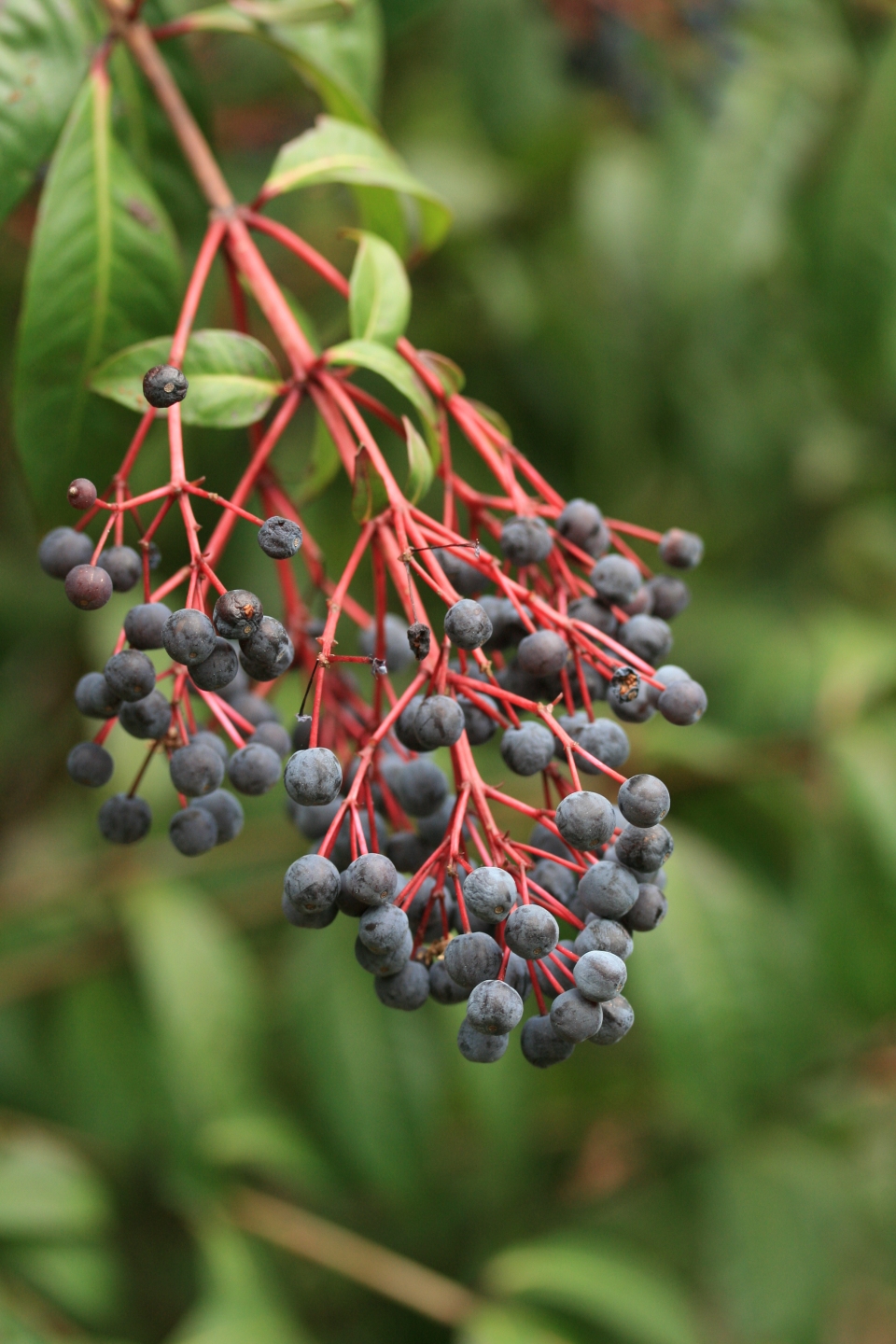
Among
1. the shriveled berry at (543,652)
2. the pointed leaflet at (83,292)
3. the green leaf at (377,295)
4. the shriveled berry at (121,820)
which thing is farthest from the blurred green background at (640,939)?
the shriveled berry at (543,652)

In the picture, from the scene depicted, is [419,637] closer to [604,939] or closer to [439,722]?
[439,722]

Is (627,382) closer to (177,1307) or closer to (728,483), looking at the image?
(728,483)

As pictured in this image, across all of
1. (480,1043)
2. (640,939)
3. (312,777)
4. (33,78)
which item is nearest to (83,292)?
(33,78)

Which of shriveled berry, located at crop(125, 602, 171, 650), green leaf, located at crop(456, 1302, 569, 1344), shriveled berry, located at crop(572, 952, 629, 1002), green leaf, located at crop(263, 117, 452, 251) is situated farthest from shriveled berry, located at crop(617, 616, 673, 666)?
green leaf, located at crop(456, 1302, 569, 1344)

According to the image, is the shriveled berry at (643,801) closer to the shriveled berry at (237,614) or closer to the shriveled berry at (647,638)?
the shriveled berry at (647,638)

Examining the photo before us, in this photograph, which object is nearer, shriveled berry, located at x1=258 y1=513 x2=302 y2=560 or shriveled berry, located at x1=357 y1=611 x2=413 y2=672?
shriveled berry, located at x1=258 y1=513 x2=302 y2=560

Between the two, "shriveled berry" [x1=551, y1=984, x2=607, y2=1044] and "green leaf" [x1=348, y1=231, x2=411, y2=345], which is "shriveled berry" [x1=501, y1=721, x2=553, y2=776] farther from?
"green leaf" [x1=348, y1=231, x2=411, y2=345]

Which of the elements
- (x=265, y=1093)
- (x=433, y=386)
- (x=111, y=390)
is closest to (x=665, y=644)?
(x=433, y=386)
